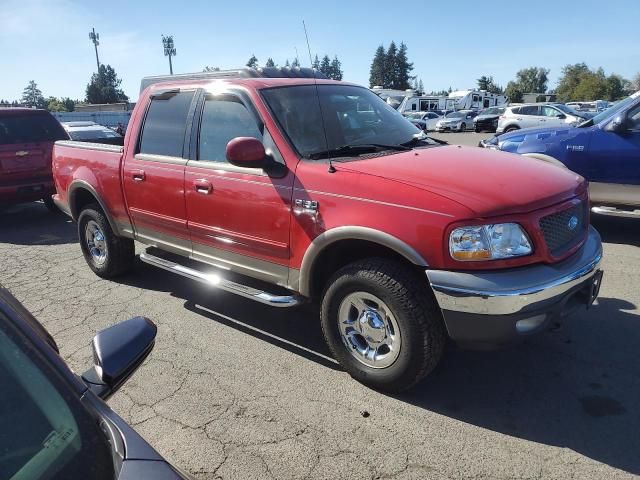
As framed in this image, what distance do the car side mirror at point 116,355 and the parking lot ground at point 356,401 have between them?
117 centimetres

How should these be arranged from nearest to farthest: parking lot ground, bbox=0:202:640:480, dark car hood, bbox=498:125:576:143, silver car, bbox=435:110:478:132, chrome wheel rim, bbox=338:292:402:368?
1. parking lot ground, bbox=0:202:640:480
2. chrome wheel rim, bbox=338:292:402:368
3. dark car hood, bbox=498:125:576:143
4. silver car, bbox=435:110:478:132

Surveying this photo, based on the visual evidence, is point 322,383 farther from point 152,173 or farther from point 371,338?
point 152,173

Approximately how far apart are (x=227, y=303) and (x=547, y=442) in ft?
9.85

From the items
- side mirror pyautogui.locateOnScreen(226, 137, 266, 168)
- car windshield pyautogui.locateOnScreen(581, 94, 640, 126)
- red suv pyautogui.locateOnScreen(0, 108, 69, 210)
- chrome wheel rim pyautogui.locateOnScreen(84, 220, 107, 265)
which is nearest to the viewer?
side mirror pyautogui.locateOnScreen(226, 137, 266, 168)

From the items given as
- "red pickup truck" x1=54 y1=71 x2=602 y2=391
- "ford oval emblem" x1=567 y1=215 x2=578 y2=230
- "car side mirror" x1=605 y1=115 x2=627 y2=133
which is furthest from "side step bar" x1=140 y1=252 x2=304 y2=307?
"car side mirror" x1=605 y1=115 x2=627 y2=133

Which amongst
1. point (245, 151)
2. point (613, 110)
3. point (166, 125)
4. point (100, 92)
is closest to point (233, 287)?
point (245, 151)

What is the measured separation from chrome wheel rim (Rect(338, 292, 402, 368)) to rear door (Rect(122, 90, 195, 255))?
1745 mm

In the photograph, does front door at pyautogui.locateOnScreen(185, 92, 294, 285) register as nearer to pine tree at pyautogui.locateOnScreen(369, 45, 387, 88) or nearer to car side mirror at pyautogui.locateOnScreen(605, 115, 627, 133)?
car side mirror at pyautogui.locateOnScreen(605, 115, 627, 133)

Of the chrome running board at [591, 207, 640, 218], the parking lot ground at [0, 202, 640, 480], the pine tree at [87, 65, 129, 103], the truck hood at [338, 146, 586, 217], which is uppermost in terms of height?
the pine tree at [87, 65, 129, 103]

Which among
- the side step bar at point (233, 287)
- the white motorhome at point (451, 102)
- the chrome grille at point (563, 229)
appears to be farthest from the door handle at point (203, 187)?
the white motorhome at point (451, 102)

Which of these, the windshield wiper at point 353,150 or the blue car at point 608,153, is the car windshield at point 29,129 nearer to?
the windshield wiper at point 353,150

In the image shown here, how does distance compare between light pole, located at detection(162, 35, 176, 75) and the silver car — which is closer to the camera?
the silver car

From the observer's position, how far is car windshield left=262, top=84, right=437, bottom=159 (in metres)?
3.65

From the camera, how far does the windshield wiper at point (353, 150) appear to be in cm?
354
